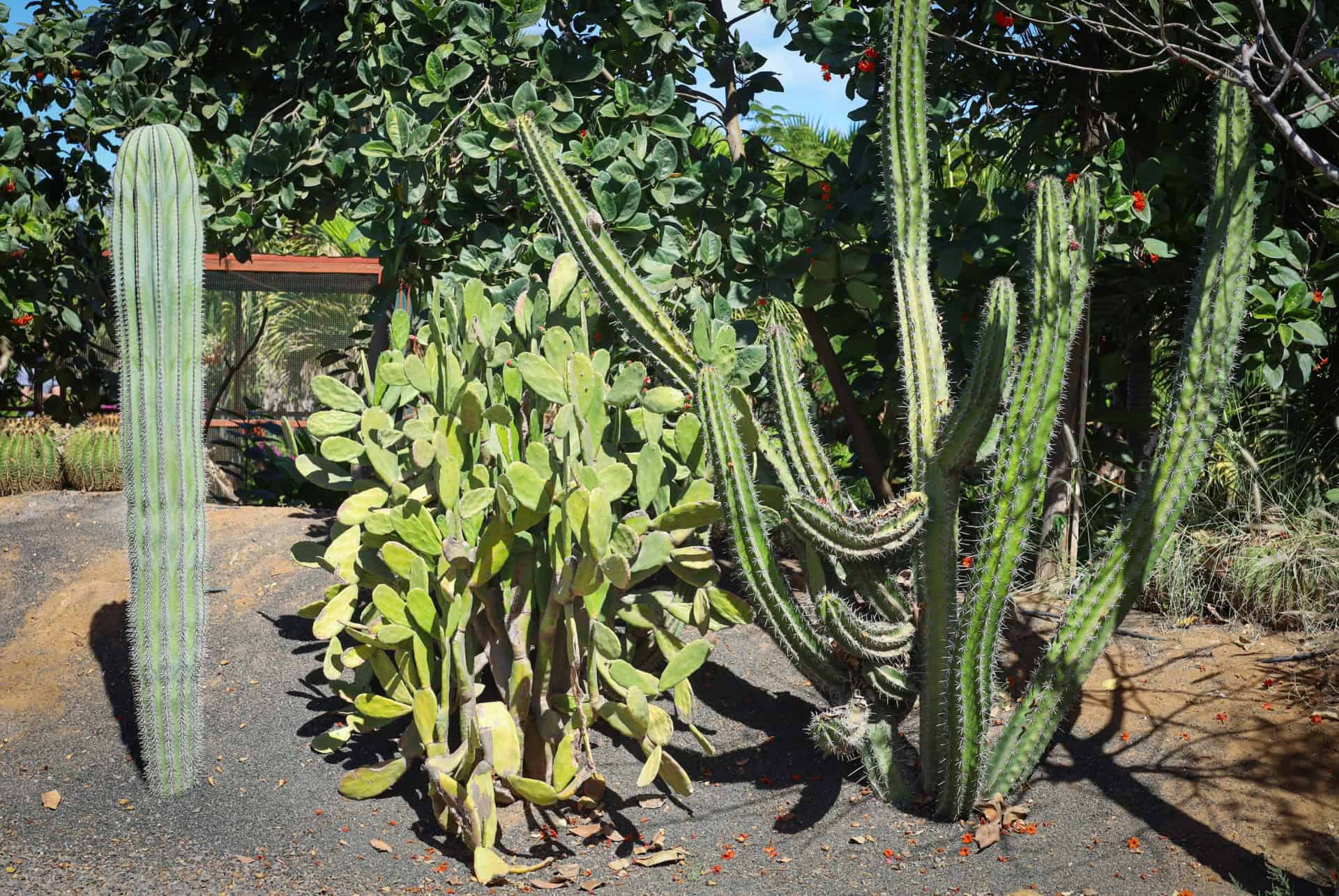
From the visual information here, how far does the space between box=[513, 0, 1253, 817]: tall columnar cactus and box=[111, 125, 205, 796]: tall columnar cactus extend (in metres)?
1.07

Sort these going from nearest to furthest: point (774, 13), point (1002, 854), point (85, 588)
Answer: point (1002, 854), point (774, 13), point (85, 588)

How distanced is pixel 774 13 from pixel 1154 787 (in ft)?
9.06

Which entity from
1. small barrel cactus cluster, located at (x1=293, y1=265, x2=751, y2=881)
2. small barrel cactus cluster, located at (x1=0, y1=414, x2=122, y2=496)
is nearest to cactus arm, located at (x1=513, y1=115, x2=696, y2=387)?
small barrel cactus cluster, located at (x1=293, y1=265, x2=751, y2=881)

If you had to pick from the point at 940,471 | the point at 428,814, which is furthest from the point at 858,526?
the point at 428,814

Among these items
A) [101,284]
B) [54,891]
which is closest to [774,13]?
[54,891]

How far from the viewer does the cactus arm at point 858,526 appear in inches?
115

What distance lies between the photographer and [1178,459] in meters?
2.84

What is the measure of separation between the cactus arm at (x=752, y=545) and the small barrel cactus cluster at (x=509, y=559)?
14 cm

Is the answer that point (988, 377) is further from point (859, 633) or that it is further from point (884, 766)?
point (884, 766)

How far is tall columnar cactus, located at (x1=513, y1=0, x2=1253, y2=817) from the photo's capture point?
2604mm

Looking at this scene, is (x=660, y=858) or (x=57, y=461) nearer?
(x=660, y=858)

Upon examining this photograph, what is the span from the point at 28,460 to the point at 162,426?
4.24m

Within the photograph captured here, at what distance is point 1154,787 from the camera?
9.86 ft

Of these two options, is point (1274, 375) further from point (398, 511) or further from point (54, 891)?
point (54, 891)
